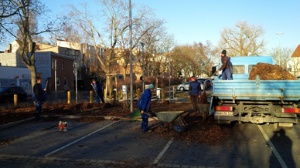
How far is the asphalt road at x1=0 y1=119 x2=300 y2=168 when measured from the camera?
6.60 m

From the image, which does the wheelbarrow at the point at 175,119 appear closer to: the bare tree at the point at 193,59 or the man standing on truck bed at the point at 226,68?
the man standing on truck bed at the point at 226,68

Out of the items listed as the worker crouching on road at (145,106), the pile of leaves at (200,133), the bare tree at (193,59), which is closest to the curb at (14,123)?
the worker crouching on road at (145,106)

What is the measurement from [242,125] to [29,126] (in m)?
8.08

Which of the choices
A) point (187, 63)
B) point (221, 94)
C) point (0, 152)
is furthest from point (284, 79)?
point (187, 63)

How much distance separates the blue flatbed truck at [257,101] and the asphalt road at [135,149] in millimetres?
588

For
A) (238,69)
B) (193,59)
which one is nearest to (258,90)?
(238,69)

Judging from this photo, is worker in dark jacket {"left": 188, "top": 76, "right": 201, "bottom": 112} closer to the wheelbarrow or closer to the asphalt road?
the asphalt road

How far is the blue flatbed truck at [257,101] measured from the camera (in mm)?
8844

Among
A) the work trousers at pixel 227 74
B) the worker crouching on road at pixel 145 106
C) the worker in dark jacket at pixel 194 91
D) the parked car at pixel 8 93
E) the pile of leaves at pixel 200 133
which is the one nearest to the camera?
the pile of leaves at pixel 200 133

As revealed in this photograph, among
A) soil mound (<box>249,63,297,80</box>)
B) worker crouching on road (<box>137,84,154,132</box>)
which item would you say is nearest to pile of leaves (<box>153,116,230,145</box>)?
worker crouching on road (<box>137,84,154,132</box>)

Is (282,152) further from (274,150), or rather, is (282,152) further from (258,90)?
(258,90)

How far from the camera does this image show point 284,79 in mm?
9523

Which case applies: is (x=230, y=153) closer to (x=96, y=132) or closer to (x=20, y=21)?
(x=96, y=132)

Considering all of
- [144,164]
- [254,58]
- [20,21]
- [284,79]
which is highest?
[20,21]
